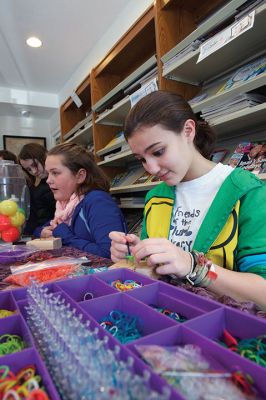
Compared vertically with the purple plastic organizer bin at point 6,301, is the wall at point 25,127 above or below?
above

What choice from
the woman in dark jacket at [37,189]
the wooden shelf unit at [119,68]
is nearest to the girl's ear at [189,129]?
the wooden shelf unit at [119,68]

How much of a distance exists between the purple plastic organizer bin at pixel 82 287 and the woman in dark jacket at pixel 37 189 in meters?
1.66

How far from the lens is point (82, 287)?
594mm

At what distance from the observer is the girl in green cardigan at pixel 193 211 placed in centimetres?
64

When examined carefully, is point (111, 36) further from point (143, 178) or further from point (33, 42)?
point (143, 178)

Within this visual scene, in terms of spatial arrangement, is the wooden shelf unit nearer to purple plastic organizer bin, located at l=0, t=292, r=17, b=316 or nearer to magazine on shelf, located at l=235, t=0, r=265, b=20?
magazine on shelf, located at l=235, t=0, r=265, b=20

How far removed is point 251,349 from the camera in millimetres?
361

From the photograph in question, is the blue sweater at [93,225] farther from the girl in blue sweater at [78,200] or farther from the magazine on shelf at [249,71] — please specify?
the magazine on shelf at [249,71]

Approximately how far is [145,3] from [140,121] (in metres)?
1.75

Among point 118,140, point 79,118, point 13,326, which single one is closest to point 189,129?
point 13,326

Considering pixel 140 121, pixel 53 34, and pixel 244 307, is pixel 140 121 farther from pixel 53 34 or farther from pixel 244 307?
pixel 53 34

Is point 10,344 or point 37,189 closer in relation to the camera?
point 10,344

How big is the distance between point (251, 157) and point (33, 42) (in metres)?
2.55

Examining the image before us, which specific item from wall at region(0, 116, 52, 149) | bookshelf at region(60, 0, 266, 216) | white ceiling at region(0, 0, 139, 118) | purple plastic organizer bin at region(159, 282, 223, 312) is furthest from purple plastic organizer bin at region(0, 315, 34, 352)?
wall at region(0, 116, 52, 149)
